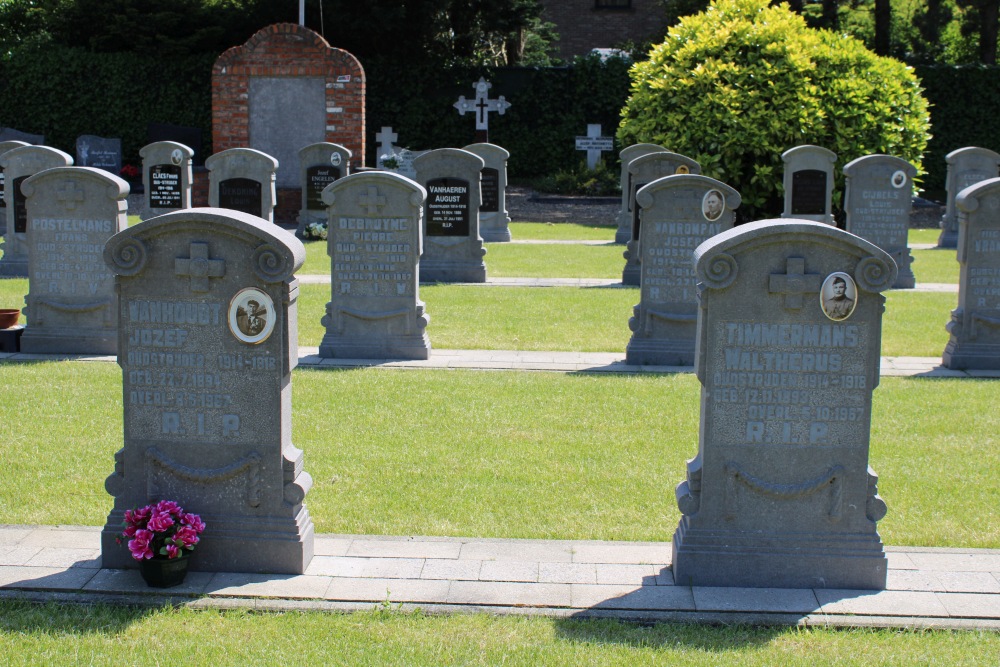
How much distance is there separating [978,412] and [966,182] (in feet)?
42.0

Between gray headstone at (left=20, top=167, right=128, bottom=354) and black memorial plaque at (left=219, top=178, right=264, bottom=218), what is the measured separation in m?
5.60

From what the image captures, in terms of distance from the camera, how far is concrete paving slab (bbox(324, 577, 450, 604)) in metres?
5.33

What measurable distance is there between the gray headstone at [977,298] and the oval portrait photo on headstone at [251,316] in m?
7.60

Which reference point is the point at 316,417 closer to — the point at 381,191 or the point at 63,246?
the point at 381,191

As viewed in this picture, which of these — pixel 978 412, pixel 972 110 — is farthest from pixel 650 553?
pixel 972 110

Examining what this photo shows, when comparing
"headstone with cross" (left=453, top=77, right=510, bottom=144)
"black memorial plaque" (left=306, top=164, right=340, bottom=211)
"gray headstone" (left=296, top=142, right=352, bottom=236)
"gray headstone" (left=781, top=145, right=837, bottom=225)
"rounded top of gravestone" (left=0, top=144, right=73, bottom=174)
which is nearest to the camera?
"rounded top of gravestone" (left=0, top=144, right=73, bottom=174)

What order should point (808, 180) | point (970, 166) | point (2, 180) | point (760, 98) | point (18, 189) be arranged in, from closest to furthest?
1. point (18, 189)
2. point (808, 180)
3. point (2, 180)
4. point (970, 166)
5. point (760, 98)

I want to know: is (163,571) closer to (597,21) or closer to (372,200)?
(372,200)

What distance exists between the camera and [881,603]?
5352mm

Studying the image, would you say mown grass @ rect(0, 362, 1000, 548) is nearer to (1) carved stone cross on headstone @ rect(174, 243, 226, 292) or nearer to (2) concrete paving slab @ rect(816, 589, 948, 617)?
(2) concrete paving slab @ rect(816, 589, 948, 617)

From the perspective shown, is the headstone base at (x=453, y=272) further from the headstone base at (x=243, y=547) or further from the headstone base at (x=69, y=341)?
the headstone base at (x=243, y=547)

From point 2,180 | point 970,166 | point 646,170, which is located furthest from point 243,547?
point 970,166

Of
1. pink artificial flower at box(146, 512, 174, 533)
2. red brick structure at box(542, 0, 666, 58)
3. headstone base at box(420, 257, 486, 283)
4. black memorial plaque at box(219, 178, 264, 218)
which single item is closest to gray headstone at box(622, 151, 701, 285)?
headstone base at box(420, 257, 486, 283)

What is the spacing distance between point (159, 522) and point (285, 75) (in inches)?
756
